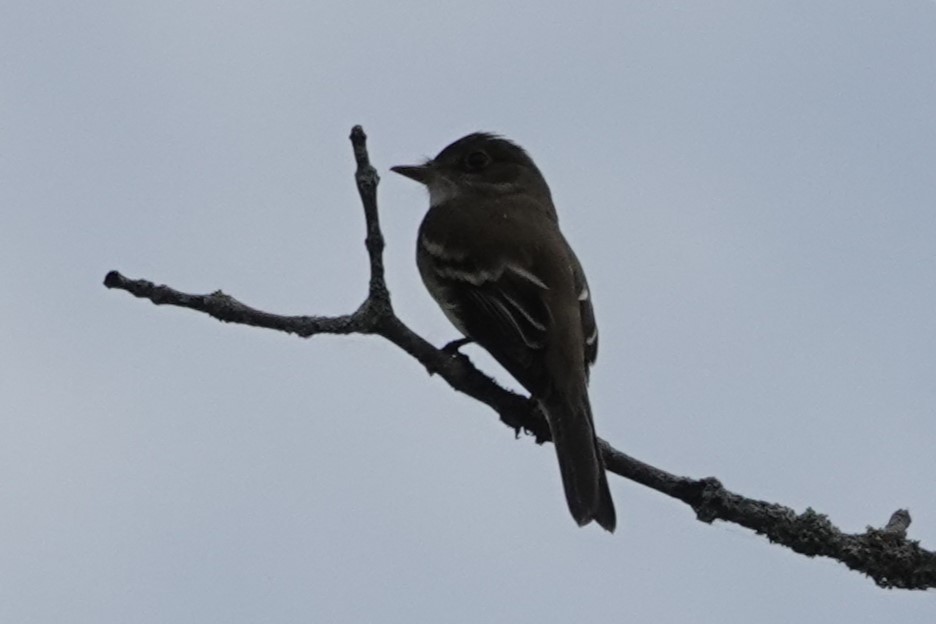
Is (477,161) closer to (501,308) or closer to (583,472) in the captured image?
(501,308)

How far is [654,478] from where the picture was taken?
A: 5.84 metres

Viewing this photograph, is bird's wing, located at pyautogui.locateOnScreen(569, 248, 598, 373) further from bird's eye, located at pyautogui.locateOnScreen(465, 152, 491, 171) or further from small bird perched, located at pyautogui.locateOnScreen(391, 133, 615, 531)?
bird's eye, located at pyautogui.locateOnScreen(465, 152, 491, 171)

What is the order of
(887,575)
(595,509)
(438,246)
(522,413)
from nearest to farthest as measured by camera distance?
(887,575)
(595,509)
(522,413)
(438,246)

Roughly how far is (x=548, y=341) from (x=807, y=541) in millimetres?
1707

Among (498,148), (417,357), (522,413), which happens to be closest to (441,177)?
(498,148)

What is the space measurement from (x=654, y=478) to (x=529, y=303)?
160 centimetres

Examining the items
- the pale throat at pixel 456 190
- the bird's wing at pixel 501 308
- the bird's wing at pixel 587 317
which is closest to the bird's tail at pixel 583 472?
the bird's wing at pixel 501 308

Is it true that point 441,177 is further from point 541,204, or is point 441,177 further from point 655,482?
point 655,482

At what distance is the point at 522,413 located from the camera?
689 cm

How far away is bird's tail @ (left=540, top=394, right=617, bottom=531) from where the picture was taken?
6.23 meters

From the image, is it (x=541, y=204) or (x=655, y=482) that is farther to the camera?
(x=541, y=204)

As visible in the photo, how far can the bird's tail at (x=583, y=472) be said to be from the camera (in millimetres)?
6227

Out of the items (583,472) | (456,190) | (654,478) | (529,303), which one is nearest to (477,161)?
(456,190)

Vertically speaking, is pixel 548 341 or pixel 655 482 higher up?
pixel 548 341
